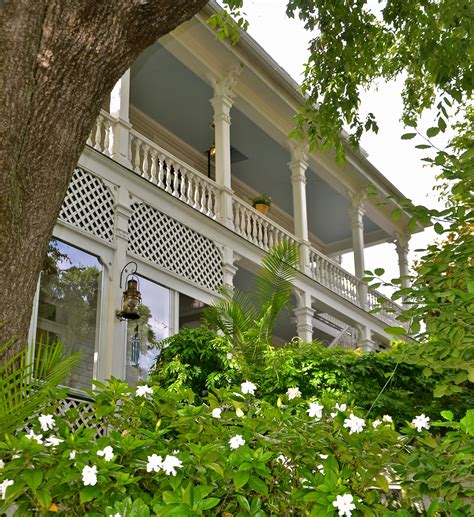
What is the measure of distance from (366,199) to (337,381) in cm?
985

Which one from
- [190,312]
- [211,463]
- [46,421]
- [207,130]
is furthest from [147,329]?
[211,463]

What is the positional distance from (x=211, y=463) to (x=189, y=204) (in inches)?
350

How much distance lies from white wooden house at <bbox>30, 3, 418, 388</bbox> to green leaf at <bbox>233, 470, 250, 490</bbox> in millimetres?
4619

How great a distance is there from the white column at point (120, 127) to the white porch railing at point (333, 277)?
5544 mm

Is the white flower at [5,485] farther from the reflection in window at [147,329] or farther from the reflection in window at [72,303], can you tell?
the reflection in window at [147,329]

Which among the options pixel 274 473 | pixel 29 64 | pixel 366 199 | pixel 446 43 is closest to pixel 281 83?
pixel 366 199

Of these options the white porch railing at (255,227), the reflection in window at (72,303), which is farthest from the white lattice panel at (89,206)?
the white porch railing at (255,227)

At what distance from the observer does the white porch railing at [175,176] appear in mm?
10836

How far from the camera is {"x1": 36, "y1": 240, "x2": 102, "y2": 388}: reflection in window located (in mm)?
8695

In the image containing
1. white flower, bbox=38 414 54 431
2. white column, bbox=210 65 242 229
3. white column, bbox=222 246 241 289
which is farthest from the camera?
white column, bbox=210 65 242 229

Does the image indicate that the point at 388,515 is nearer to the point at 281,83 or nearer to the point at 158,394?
the point at 158,394

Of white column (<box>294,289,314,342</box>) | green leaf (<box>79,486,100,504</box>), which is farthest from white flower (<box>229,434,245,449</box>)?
white column (<box>294,289,314,342</box>)

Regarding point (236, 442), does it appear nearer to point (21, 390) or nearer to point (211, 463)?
point (211, 463)

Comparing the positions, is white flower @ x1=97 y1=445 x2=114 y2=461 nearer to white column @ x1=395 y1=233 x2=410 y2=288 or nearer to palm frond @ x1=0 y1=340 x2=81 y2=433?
palm frond @ x1=0 y1=340 x2=81 y2=433
